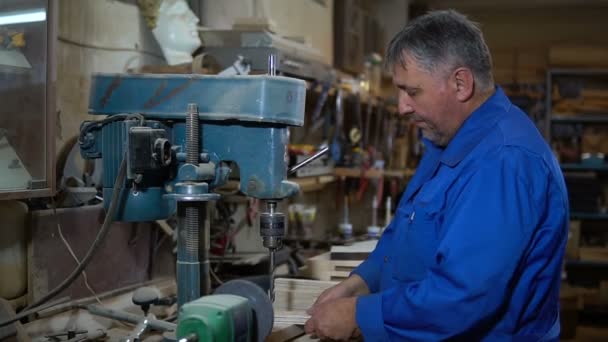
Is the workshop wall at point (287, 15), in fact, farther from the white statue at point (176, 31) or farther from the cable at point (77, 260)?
the cable at point (77, 260)

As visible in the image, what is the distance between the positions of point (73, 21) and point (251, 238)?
1027 millimetres

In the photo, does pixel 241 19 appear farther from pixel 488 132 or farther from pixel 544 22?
pixel 544 22

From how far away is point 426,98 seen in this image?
1556mm

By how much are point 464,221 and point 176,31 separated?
1334 millimetres

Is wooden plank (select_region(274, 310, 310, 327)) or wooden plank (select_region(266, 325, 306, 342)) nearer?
wooden plank (select_region(266, 325, 306, 342))

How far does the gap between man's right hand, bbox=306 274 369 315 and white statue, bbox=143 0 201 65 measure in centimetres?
97

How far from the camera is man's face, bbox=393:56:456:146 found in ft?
5.04

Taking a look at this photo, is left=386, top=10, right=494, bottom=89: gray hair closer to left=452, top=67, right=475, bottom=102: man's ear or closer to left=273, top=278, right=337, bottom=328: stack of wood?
left=452, top=67, right=475, bottom=102: man's ear

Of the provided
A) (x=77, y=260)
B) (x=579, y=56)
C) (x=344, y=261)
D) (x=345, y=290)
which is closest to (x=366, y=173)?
(x=344, y=261)

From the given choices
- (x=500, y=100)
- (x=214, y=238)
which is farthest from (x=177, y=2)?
(x=500, y=100)

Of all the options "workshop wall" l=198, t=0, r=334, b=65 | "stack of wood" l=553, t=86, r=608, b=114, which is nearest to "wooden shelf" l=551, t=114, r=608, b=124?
"stack of wood" l=553, t=86, r=608, b=114

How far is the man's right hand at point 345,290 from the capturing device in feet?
5.60

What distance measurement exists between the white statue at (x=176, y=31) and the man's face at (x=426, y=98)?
37.4 inches

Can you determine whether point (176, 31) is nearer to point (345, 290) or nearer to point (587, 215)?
point (345, 290)
